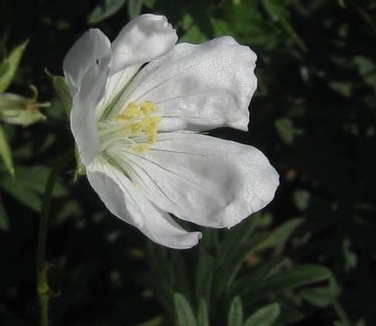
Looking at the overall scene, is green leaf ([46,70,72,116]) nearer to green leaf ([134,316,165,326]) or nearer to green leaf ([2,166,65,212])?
green leaf ([2,166,65,212])

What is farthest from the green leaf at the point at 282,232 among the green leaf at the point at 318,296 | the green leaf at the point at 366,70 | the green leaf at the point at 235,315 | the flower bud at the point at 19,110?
the flower bud at the point at 19,110

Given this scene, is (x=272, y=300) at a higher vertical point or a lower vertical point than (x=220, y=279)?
lower

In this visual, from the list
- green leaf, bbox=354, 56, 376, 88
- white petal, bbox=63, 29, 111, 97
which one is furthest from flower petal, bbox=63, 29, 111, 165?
green leaf, bbox=354, 56, 376, 88

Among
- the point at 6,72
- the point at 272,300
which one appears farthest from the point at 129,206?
the point at 272,300

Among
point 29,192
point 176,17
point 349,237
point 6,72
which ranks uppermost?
point 6,72

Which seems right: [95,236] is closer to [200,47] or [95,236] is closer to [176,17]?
[176,17]

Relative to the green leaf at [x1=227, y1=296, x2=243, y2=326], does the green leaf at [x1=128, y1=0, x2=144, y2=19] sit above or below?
above
